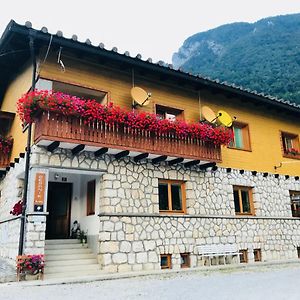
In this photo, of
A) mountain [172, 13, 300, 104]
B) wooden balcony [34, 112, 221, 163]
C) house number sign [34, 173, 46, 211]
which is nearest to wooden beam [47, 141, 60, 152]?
wooden balcony [34, 112, 221, 163]

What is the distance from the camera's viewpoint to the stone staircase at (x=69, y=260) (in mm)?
9906

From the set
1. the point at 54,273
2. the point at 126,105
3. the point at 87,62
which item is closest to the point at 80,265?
the point at 54,273

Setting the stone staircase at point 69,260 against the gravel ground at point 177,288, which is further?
the stone staircase at point 69,260

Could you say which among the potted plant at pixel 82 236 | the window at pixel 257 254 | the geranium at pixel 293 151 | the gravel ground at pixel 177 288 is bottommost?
the gravel ground at pixel 177 288

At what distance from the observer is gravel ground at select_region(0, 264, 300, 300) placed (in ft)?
22.3

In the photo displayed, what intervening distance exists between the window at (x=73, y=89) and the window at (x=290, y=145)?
9.26 m

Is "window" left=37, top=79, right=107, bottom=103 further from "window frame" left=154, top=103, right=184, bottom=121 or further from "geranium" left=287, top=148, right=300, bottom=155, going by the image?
"geranium" left=287, top=148, right=300, bottom=155

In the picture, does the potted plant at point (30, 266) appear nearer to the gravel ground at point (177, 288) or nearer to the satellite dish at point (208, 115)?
the gravel ground at point (177, 288)

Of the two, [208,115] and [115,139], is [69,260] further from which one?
[208,115]

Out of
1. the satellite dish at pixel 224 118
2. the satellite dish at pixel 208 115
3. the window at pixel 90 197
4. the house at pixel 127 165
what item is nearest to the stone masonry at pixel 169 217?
the house at pixel 127 165

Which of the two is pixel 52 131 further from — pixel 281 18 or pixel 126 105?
pixel 281 18

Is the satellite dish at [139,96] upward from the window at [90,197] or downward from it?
upward

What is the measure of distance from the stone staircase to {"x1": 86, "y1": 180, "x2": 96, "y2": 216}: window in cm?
104

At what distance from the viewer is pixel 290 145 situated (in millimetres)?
17625
